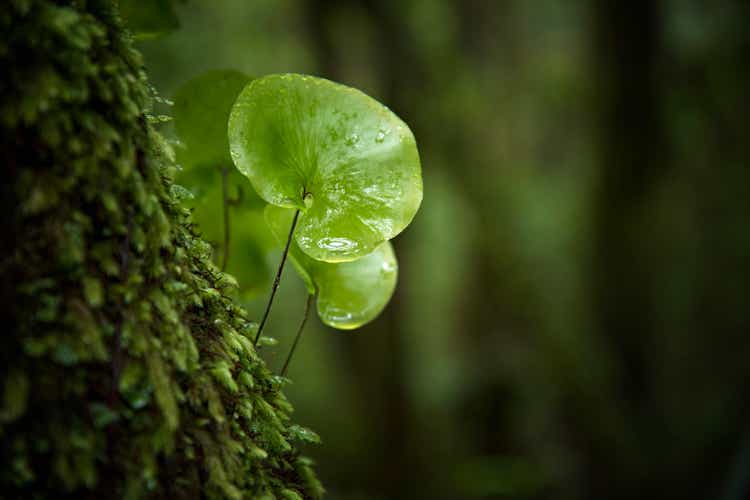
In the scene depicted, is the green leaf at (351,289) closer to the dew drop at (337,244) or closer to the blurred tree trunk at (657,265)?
the dew drop at (337,244)

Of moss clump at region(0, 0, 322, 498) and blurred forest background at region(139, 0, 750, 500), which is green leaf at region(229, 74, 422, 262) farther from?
blurred forest background at region(139, 0, 750, 500)

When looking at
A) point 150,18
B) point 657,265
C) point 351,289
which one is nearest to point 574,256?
point 657,265

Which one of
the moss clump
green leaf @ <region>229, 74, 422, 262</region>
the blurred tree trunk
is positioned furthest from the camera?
the blurred tree trunk

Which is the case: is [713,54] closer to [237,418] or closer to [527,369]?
[527,369]

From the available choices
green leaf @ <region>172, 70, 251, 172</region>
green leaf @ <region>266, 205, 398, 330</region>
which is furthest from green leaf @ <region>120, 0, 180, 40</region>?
green leaf @ <region>266, 205, 398, 330</region>

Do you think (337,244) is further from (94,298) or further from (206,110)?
(206,110)

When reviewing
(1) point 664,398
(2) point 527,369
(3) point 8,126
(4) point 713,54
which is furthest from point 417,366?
(3) point 8,126
